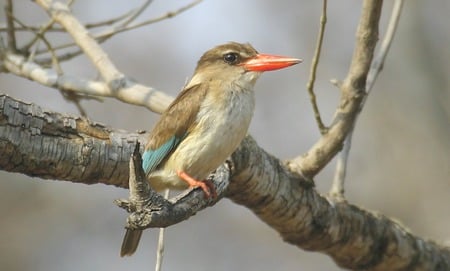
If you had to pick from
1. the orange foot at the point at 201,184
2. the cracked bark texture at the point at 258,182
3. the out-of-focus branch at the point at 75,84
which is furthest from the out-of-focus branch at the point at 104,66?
the orange foot at the point at 201,184

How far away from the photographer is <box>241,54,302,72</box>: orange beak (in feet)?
12.7

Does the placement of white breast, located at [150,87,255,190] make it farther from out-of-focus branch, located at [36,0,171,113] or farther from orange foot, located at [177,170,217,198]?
out-of-focus branch, located at [36,0,171,113]

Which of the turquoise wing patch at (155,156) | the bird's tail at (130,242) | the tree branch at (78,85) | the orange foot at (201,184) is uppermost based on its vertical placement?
the tree branch at (78,85)

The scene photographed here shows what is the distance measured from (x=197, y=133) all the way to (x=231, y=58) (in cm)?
54

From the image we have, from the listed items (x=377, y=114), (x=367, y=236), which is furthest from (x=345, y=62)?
(x=367, y=236)

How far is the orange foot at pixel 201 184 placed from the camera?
3152 millimetres

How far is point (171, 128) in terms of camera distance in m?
3.60

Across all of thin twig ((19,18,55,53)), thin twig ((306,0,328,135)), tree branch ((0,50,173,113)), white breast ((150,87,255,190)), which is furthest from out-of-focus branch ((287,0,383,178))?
thin twig ((19,18,55,53))

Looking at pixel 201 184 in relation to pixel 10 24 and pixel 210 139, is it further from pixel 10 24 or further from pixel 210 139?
pixel 10 24

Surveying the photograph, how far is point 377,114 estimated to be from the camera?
8773mm

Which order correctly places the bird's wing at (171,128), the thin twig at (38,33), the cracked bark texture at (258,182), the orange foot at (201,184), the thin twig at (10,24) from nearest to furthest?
the cracked bark texture at (258,182), the orange foot at (201,184), the bird's wing at (171,128), the thin twig at (10,24), the thin twig at (38,33)

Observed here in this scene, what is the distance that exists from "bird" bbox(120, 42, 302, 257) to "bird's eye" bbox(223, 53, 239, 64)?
0.12 meters

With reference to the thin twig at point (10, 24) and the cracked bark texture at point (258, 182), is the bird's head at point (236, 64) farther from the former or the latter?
the thin twig at point (10, 24)

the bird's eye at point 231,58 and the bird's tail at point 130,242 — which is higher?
the bird's eye at point 231,58
